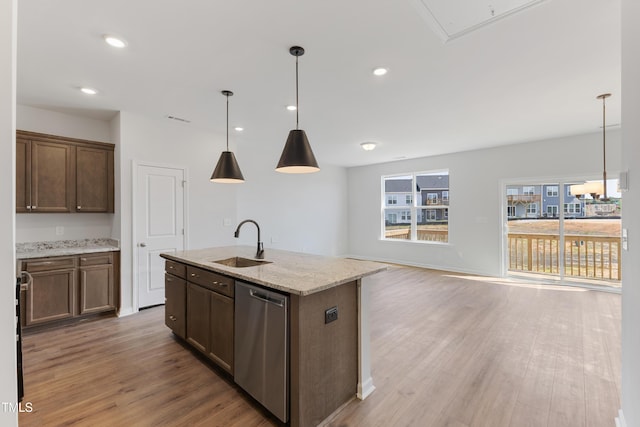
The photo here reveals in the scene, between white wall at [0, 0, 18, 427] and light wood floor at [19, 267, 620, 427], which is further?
light wood floor at [19, 267, 620, 427]

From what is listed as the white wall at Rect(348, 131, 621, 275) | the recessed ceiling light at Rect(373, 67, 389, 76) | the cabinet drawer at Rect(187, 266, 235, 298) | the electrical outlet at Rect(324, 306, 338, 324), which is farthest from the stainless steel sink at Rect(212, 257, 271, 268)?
the white wall at Rect(348, 131, 621, 275)

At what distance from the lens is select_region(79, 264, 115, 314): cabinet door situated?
346cm

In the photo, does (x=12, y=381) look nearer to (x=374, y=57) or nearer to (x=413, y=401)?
(x=413, y=401)

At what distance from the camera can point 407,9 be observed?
1852 mm

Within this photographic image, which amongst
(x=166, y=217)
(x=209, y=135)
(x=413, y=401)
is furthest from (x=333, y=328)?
(x=209, y=135)

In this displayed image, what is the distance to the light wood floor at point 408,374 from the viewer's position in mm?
1892

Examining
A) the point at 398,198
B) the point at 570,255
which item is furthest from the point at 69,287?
the point at 570,255

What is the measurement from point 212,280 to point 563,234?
6.02 m

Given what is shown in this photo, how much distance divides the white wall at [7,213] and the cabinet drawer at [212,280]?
1.44 m

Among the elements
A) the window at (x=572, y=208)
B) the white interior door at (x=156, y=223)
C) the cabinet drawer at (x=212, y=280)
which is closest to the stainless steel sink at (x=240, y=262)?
the cabinet drawer at (x=212, y=280)

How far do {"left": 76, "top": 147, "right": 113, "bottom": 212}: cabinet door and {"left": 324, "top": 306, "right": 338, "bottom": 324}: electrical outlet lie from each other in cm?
357

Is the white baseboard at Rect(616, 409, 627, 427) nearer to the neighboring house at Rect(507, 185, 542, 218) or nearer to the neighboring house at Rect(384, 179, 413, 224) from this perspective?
the neighboring house at Rect(507, 185, 542, 218)

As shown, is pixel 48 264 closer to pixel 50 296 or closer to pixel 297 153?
pixel 50 296

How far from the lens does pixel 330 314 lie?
1.87 meters
